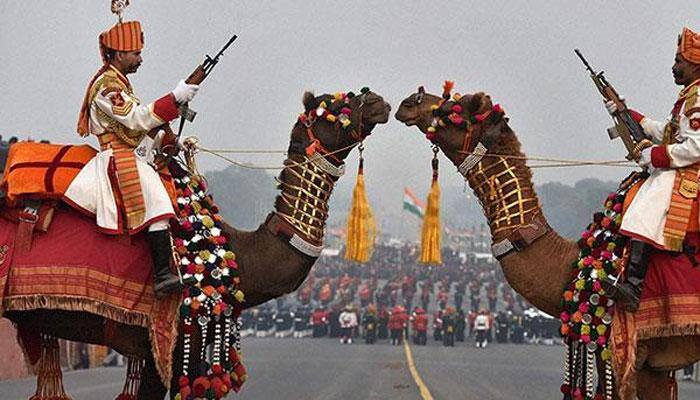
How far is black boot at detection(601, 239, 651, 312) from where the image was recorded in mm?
8625

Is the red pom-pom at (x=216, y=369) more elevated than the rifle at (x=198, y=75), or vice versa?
the rifle at (x=198, y=75)

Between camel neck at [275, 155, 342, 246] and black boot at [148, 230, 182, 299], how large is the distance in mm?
1040

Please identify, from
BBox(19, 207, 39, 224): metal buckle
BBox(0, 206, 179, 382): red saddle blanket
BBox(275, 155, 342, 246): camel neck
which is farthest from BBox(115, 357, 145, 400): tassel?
BBox(275, 155, 342, 246): camel neck

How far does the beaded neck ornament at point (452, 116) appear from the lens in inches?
370

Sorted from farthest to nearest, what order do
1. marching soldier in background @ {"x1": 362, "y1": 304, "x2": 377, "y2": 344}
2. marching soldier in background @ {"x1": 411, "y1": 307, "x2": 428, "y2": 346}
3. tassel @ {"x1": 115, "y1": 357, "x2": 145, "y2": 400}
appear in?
marching soldier in background @ {"x1": 362, "y1": 304, "x2": 377, "y2": 344} < marching soldier in background @ {"x1": 411, "y1": 307, "x2": 428, "y2": 346} < tassel @ {"x1": 115, "y1": 357, "x2": 145, "y2": 400}

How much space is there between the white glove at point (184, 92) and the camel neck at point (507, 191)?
2.26 m

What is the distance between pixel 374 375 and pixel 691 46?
55.3 ft

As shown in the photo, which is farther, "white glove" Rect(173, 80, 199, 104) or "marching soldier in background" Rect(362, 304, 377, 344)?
"marching soldier in background" Rect(362, 304, 377, 344)

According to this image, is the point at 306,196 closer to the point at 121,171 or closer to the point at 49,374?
the point at 121,171

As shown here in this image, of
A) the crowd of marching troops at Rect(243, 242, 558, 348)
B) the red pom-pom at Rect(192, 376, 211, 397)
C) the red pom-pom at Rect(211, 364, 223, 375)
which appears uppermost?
the crowd of marching troops at Rect(243, 242, 558, 348)

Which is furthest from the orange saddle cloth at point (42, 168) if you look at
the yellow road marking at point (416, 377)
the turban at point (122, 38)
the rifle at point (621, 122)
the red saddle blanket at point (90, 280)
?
the yellow road marking at point (416, 377)

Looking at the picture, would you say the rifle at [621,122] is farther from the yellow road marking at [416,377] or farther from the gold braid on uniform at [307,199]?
the yellow road marking at [416,377]

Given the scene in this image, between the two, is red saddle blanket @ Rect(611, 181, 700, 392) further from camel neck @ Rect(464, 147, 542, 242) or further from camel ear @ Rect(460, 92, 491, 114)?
camel ear @ Rect(460, 92, 491, 114)

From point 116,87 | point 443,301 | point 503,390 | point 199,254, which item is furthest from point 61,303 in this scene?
point 443,301
